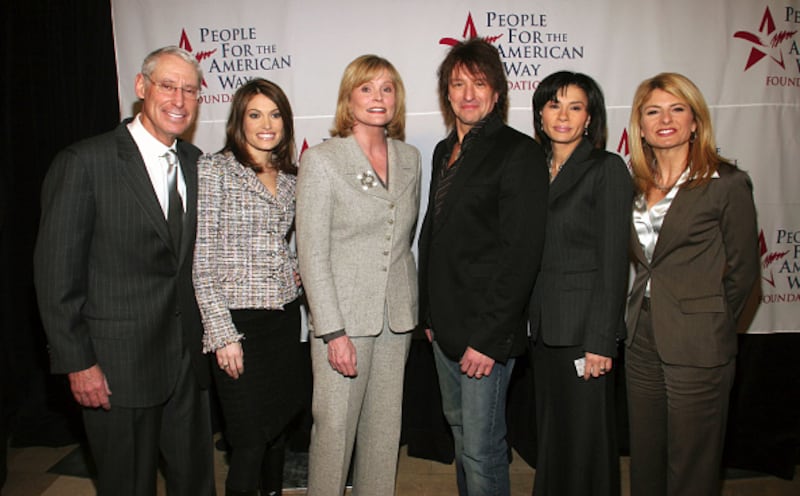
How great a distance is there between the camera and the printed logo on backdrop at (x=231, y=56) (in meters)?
3.10

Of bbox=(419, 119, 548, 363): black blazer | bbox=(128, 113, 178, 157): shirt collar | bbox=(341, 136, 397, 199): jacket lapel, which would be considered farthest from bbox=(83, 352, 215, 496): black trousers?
bbox=(419, 119, 548, 363): black blazer

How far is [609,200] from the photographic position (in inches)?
75.8

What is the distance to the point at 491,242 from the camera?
1915 mm

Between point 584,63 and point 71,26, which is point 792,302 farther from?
point 71,26

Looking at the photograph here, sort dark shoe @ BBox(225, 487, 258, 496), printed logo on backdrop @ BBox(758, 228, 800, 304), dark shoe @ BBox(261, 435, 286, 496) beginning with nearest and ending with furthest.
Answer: dark shoe @ BBox(225, 487, 258, 496) < dark shoe @ BBox(261, 435, 286, 496) < printed logo on backdrop @ BBox(758, 228, 800, 304)

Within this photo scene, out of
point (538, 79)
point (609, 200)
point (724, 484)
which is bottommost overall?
point (724, 484)

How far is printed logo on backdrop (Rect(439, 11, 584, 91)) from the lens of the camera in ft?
10.0

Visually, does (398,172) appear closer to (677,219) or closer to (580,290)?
(580,290)

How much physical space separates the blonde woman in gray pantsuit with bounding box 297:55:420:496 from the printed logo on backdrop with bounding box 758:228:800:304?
91.3 inches

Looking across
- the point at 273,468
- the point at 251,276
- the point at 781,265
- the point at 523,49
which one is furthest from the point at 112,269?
the point at 781,265

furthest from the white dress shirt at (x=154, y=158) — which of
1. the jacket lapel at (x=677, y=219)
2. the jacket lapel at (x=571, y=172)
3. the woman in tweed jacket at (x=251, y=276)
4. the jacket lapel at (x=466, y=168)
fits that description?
the jacket lapel at (x=677, y=219)

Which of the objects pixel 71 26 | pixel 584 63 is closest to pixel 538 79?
pixel 584 63

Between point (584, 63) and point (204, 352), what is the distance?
2.49 meters

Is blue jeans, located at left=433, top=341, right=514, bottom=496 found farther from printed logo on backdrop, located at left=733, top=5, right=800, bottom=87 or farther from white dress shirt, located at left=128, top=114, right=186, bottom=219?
printed logo on backdrop, located at left=733, top=5, right=800, bottom=87
